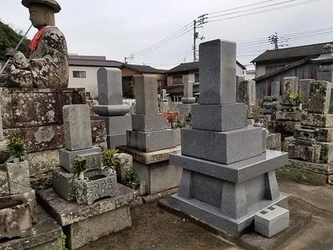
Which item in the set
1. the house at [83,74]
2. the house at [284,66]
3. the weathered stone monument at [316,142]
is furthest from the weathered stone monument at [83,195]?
the house at [83,74]

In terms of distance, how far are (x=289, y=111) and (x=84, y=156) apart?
Result: 706cm

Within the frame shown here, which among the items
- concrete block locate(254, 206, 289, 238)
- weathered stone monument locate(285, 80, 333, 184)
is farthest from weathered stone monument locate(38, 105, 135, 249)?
weathered stone monument locate(285, 80, 333, 184)

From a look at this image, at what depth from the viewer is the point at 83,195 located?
2.86 m

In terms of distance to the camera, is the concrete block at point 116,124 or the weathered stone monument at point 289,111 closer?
the concrete block at point 116,124

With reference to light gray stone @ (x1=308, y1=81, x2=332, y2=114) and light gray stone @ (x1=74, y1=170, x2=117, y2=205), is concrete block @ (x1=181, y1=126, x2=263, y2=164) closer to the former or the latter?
light gray stone @ (x1=74, y1=170, x2=117, y2=205)

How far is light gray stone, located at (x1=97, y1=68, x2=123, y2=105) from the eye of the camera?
509 cm

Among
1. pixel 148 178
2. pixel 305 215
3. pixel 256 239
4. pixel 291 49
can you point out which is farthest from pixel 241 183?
pixel 291 49

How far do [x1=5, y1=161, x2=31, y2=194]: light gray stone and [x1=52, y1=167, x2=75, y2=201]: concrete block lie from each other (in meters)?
0.46

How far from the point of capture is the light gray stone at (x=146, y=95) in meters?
4.35

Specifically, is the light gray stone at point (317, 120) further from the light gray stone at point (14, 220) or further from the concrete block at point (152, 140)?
the light gray stone at point (14, 220)

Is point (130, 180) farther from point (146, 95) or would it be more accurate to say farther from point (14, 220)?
point (14, 220)

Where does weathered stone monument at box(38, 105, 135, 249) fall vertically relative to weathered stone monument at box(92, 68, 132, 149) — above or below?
below

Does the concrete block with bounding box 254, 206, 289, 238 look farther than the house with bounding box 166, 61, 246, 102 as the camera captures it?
No

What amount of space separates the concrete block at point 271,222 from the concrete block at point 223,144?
2.32ft
